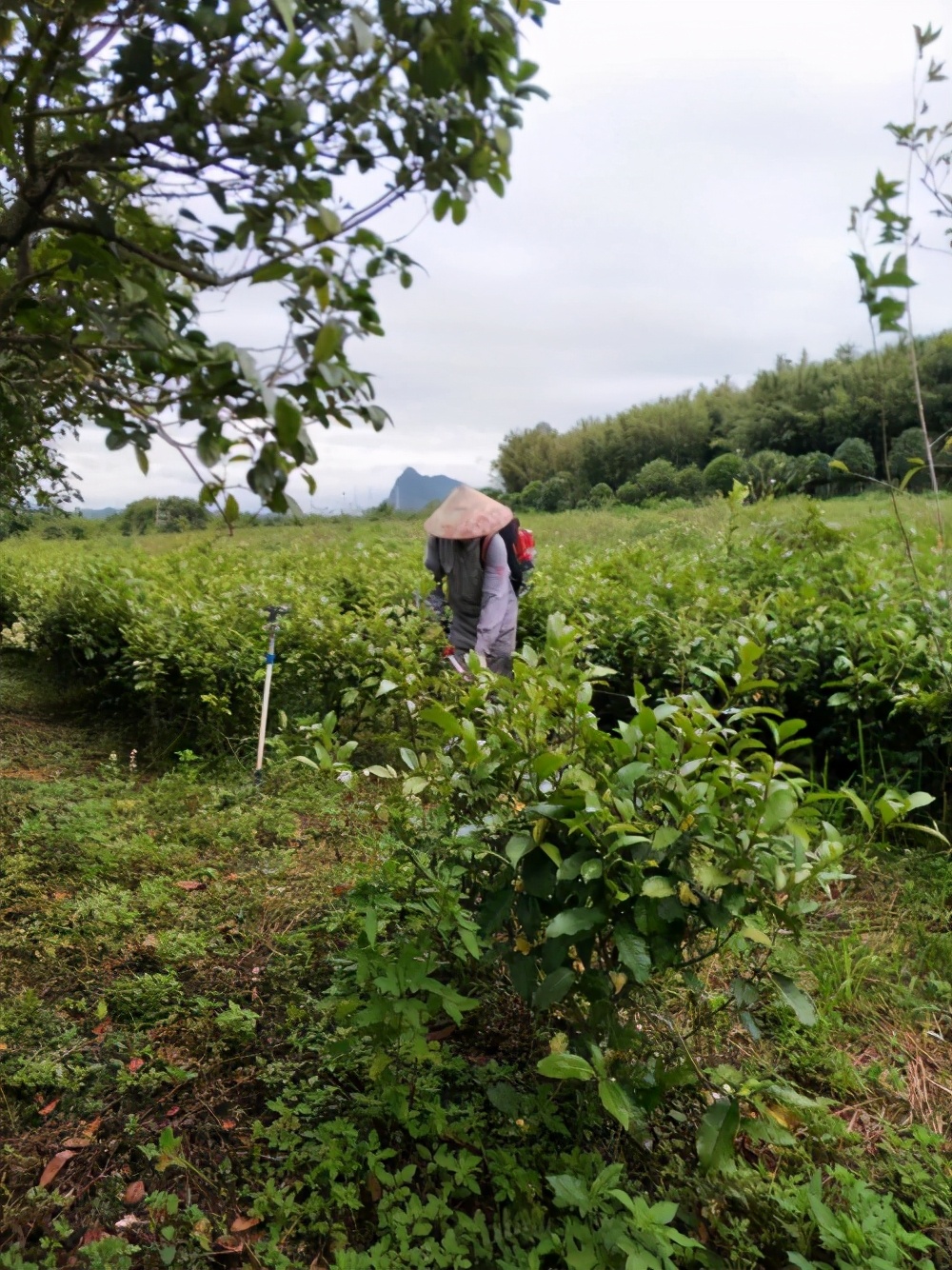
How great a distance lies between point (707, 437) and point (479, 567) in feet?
114

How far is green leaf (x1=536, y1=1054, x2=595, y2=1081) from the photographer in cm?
169

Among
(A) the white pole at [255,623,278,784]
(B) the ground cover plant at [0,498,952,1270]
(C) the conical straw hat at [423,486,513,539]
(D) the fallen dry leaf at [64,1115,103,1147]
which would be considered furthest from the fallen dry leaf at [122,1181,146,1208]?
(C) the conical straw hat at [423,486,513,539]

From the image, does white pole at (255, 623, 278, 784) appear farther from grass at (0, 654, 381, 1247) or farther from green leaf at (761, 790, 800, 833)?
green leaf at (761, 790, 800, 833)

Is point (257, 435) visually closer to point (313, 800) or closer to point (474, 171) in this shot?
point (474, 171)

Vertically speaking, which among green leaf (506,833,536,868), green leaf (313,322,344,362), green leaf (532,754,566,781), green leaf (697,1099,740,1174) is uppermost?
green leaf (313,322,344,362)

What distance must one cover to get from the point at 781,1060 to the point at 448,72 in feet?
8.43

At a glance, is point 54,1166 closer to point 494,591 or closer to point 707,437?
point 494,591

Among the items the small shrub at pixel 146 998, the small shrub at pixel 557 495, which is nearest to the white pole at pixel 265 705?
the small shrub at pixel 146 998

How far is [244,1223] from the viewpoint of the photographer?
1969 mm

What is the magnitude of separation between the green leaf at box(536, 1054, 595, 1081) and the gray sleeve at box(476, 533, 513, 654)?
9.16ft

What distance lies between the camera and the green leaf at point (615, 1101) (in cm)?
169

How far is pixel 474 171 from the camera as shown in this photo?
1613 mm

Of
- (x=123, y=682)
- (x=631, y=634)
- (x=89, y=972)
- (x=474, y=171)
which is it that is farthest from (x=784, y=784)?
(x=123, y=682)

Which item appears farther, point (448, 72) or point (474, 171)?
point (474, 171)
